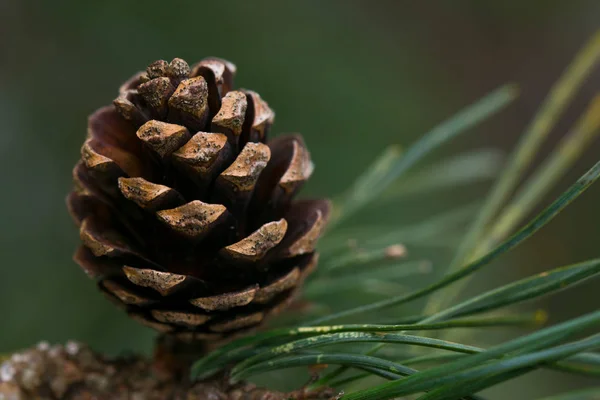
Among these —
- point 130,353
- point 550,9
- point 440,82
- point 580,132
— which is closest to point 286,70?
point 440,82

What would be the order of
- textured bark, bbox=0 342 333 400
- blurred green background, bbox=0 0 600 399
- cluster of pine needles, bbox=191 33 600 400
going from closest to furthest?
1. cluster of pine needles, bbox=191 33 600 400
2. textured bark, bbox=0 342 333 400
3. blurred green background, bbox=0 0 600 399

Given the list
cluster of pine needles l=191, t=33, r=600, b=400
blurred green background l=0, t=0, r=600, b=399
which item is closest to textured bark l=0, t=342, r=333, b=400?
cluster of pine needles l=191, t=33, r=600, b=400

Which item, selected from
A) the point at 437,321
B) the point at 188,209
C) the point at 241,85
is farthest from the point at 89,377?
the point at 241,85

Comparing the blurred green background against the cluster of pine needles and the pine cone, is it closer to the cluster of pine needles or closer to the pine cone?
the cluster of pine needles

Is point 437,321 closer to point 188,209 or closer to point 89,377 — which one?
point 188,209

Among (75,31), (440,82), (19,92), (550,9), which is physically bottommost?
(19,92)

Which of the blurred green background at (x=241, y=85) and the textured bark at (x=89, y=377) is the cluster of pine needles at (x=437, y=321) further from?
the blurred green background at (x=241, y=85)

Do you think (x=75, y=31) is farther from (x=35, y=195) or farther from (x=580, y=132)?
(x=580, y=132)
